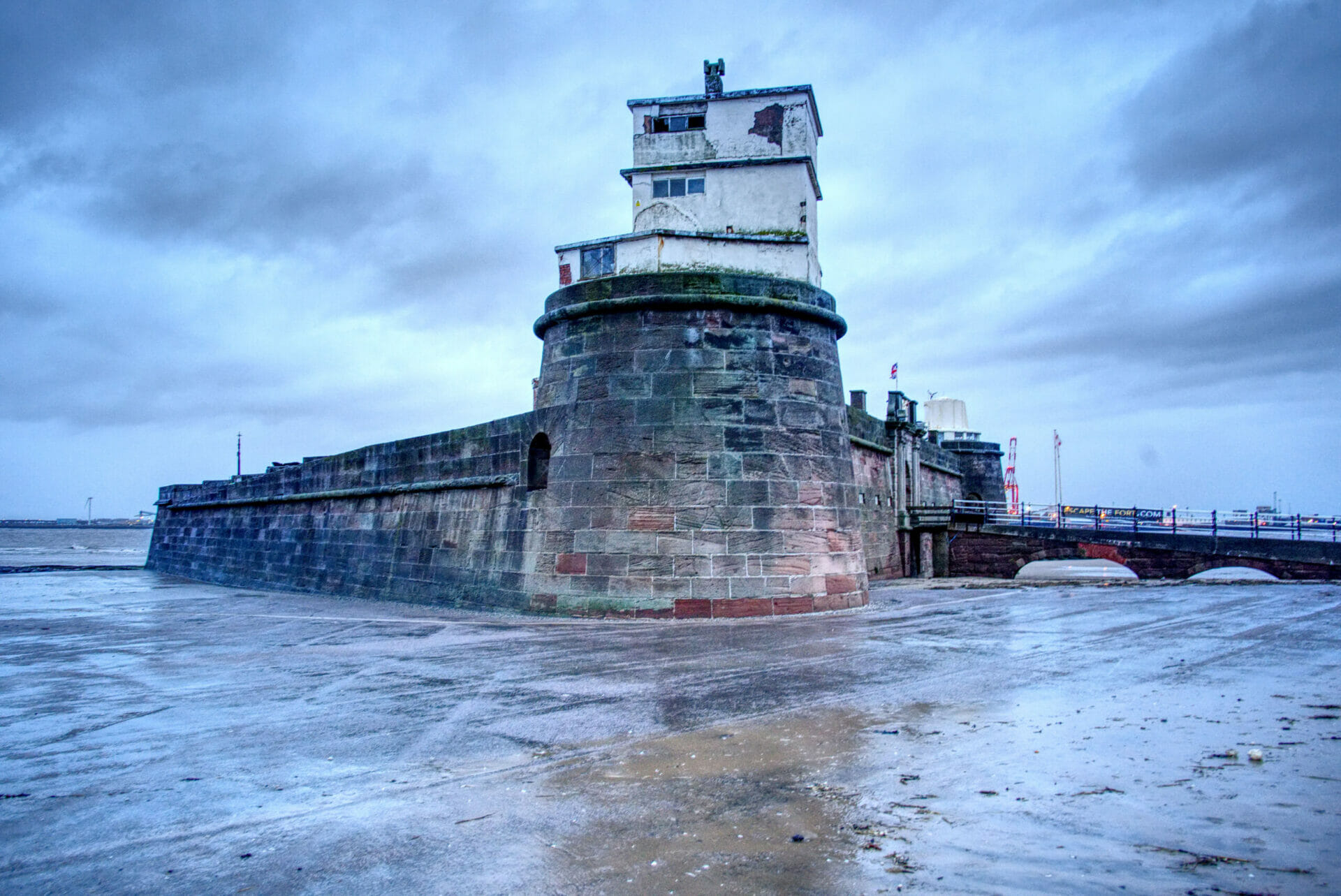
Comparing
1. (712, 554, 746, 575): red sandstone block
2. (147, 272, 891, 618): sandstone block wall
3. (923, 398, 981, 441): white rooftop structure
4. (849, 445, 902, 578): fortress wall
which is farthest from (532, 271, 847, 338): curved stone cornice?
(923, 398, 981, 441): white rooftop structure

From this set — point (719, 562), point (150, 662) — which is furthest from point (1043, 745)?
point (150, 662)

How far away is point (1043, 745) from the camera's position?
14.1ft

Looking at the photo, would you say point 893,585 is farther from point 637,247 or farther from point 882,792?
point 882,792

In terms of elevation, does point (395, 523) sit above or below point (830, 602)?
above

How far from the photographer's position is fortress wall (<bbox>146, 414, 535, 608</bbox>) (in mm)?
12344

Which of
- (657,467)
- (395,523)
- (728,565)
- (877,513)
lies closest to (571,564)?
(657,467)

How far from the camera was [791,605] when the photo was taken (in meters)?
10.6

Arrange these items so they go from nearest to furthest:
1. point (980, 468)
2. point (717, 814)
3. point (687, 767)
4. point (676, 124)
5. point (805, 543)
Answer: point (717, 814), point (687, 767), point (805, 543), point (676, 124), point (980, 468)

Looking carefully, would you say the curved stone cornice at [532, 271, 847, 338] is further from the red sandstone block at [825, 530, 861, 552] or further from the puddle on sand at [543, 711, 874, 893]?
the puddle on sand at [543, 711, 874, 893]

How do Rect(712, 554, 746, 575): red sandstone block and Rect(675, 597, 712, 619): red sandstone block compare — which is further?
Rect(712, 554, 746, 575): red sandstone block

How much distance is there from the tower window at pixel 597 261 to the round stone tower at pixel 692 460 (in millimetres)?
3926

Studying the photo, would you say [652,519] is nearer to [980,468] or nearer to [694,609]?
[694,609]

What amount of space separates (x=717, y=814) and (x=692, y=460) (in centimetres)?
733

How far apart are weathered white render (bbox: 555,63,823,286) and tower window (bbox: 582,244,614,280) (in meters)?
0.03
